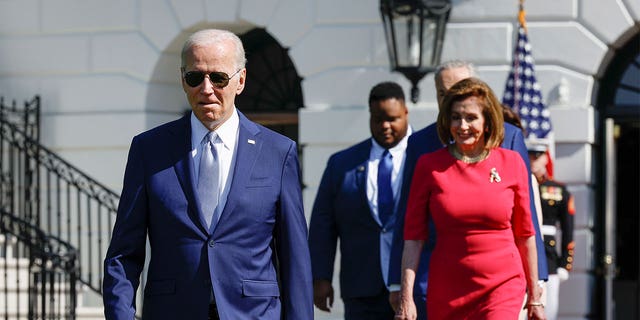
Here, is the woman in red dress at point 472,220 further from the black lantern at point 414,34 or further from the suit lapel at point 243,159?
the black lantern at point 414,34

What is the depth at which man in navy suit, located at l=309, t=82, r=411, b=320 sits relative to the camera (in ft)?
28.9

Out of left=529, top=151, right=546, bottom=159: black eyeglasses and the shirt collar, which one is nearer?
the shirt collar

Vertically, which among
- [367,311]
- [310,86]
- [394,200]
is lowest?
[367,311]

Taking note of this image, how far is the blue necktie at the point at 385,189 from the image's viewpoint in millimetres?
8938

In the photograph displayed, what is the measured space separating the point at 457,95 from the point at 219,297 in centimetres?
198

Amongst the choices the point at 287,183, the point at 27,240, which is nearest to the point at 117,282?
the point at 287,183

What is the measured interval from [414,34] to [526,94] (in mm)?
1142

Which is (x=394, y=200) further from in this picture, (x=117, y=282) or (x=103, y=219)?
(x=103, y=219)

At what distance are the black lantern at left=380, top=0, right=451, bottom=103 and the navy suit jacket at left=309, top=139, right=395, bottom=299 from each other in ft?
13.2

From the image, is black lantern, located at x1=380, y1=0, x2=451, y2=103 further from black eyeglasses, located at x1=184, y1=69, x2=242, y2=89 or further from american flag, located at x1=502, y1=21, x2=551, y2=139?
black eyeglasses, located at x1=184, y1=69, x2=242, y2=89

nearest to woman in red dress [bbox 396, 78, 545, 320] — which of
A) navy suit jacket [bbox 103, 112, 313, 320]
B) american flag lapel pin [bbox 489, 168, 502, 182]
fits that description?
american flag lapel pin [bbox 489, 168, 502, 182]

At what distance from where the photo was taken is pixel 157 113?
14852mm

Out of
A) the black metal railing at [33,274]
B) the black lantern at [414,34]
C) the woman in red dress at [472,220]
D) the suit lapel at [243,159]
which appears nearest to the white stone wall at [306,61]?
the black lantern at [414,34]

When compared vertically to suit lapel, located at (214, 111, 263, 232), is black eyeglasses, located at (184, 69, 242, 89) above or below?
above
